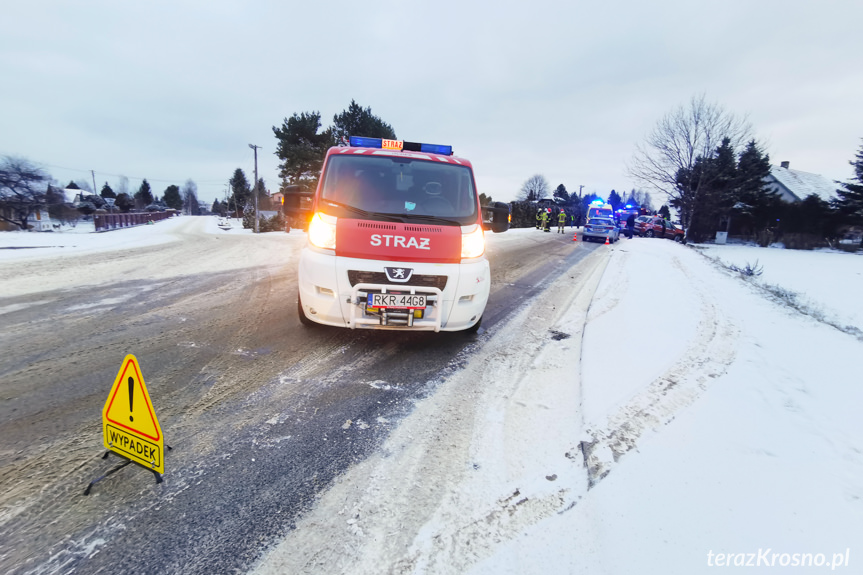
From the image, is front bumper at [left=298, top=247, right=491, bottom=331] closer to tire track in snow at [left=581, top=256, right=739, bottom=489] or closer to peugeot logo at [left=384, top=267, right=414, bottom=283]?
peugeot logo at [left=384, top=267, right=414, bottom=283]

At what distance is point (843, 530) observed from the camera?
1.78 m

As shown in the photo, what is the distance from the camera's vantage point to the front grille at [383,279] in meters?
3.62

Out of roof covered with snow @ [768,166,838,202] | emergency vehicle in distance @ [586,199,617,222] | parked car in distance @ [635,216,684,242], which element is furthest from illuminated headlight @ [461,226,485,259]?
roof covered with snow @ [768,166,838,202]

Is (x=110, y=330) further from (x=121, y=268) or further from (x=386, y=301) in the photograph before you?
(x=121, y=268)

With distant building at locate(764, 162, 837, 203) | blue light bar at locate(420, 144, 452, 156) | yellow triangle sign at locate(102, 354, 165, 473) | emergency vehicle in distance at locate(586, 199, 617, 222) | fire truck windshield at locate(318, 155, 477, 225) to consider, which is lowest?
yellow triangle sign at locate(102, 354, 165, 473)

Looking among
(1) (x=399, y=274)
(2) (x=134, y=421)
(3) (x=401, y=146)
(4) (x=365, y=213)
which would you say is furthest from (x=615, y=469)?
(3) (x=401, y=146)

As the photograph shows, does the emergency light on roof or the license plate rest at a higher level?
the emergency light on roof

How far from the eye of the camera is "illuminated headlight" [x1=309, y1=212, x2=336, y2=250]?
12.3ft

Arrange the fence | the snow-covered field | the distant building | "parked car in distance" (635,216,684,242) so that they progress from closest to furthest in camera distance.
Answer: the snow-covered field < the fence < "parked car in distance" (635,216,684,242) < the distant building

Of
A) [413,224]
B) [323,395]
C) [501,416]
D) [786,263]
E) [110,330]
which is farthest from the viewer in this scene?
[786,263]

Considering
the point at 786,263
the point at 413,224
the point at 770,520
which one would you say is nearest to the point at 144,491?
the point at 413,224

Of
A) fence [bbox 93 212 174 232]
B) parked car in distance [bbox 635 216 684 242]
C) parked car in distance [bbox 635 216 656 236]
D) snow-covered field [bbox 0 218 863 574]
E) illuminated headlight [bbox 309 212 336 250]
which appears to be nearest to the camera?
snow-covered field [bbox 0 218 863 574]

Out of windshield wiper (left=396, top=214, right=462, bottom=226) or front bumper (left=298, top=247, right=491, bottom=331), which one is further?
windshield wiper (left=396, top=214, right=462, bottom=226)

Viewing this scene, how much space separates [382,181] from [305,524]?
3450mm
